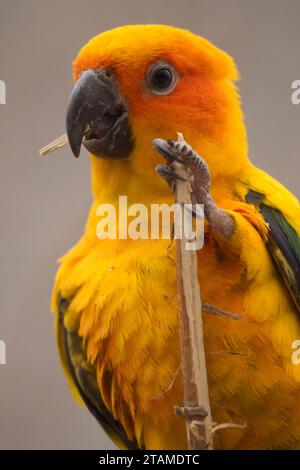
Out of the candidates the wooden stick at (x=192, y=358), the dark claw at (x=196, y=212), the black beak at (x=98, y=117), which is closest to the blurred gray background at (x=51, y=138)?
the black beak at (x=98, y=117)

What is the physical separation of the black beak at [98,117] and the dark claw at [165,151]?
0.25 m

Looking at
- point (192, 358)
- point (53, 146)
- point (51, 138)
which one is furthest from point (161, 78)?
point (51, 138)

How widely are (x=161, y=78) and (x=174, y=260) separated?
0.31 metres

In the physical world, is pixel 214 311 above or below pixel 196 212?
below

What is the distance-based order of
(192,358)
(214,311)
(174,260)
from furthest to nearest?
(174,260), (214,311), (192,358)

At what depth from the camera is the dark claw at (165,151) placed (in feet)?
2.74

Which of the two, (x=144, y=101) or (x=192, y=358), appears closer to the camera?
(x=192, y=358)

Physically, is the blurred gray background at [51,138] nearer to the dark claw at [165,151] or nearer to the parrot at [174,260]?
the parrot at [174,260]

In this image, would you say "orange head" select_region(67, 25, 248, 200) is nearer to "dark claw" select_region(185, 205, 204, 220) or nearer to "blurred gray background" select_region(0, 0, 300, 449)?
"dark claw" select_region(185, 205, 204, 220)

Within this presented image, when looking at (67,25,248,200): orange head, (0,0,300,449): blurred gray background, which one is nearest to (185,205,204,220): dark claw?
(67,25,248,200): orange head

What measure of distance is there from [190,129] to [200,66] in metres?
0.12

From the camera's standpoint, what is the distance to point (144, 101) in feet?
3.58

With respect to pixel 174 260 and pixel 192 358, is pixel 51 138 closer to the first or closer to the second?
pixel 174 260

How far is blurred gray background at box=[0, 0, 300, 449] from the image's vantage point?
1562 mm
